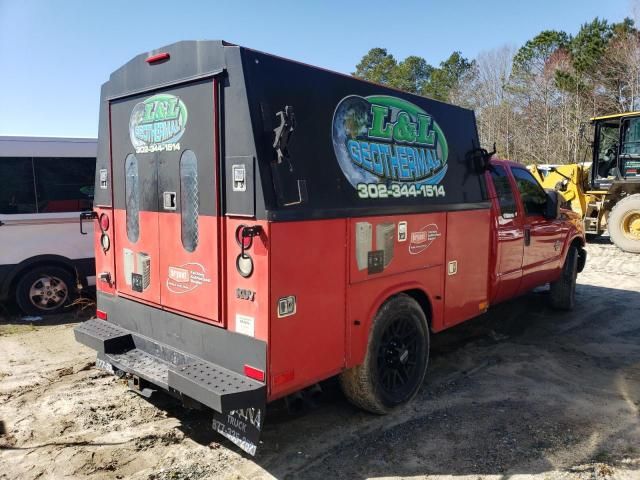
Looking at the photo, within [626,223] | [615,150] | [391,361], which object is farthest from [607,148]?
[391,361]

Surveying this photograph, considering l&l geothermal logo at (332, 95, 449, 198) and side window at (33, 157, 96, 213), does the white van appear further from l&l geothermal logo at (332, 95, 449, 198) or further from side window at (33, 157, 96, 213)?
l&l geothermal logo at (332, 95, 449, 198)

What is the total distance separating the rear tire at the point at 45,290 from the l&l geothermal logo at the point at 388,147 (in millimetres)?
5443

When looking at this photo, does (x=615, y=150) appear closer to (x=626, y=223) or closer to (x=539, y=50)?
(x=626, y=223)

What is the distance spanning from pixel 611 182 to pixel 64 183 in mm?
13511

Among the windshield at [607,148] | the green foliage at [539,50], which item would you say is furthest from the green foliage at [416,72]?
the windshield at [607,148]

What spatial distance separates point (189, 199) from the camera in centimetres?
361

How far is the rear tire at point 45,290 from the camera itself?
7.11 meters

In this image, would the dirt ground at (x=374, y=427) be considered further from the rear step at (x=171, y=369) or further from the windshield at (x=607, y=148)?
the windshield at (x=607, y=148)

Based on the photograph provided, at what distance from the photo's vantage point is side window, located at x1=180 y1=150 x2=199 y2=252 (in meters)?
3.55

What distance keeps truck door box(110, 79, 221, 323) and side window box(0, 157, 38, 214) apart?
3.71m

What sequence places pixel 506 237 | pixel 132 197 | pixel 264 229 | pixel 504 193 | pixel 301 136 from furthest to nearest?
pixel 504 193 → pixel 506 237 → pixel 132 197 → pixel 301 136 → pixel 264 229

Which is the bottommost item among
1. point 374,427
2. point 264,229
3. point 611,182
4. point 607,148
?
point 374,427

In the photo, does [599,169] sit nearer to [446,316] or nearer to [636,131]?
[636,131]

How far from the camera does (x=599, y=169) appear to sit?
14.7m
